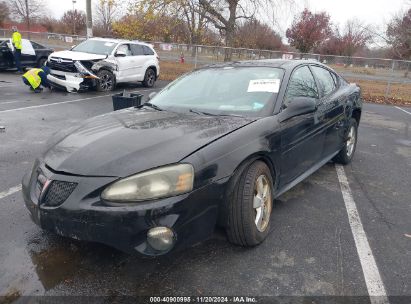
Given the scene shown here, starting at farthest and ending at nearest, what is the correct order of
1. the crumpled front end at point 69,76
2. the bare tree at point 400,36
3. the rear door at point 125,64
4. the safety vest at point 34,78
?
the bare tree at point 400,36 → the rear door at point 125,64 → the crumpled front end at point 69,76 → the safety vest at point 34,78

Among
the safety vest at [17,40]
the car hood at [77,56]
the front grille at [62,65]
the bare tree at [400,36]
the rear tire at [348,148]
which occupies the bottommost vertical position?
the rear tire at [348,148]

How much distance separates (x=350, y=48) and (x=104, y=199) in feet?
160

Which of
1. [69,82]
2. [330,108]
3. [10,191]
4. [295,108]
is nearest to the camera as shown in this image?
[295,108]

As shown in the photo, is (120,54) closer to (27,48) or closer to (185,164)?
(27,48)

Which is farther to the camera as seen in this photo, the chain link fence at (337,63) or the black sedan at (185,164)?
the chain link fence at (337,63)

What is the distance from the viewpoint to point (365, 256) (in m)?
2.90

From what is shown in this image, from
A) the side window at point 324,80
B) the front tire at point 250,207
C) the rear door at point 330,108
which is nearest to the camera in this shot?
the front tire at point 250,207

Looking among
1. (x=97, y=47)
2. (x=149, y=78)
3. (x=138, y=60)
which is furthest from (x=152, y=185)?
(x=149, y=78)

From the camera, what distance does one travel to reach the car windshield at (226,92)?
3369 mm

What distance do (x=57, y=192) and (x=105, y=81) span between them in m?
10.1

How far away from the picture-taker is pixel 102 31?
46.5 m

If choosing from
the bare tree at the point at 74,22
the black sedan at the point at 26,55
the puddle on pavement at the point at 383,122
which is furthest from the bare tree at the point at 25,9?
the puddle on pavement at the point at 383,122

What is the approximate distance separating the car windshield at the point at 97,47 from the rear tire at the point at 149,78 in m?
1.84

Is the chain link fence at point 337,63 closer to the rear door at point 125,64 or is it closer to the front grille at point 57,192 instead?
the rear door at point 125,64
